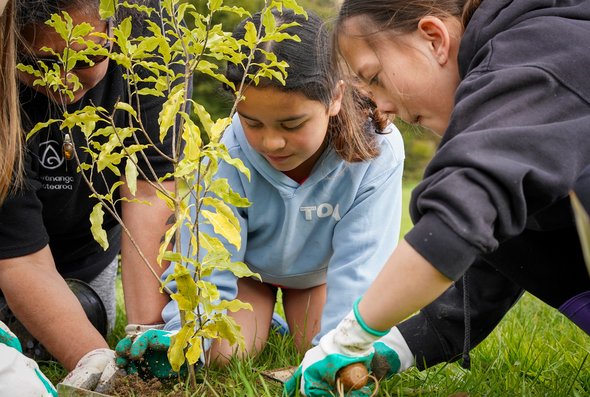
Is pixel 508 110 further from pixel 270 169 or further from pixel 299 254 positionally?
pixel 299 254

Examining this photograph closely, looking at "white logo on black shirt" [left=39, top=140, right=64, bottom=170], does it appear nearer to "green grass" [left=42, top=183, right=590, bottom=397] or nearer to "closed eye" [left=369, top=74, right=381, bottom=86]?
"green grass" [left=42, top=183, right=590, bottom=397]

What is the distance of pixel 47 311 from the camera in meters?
2.48

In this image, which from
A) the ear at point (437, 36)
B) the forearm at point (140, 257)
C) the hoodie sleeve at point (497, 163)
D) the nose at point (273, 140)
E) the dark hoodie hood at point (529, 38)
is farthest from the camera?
the forearm at point (140, 257)

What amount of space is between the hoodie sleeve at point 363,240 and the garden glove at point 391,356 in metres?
0.47

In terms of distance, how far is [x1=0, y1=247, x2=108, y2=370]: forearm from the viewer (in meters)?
2.47

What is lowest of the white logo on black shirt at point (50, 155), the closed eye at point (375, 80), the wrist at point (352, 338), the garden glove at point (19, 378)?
the garden glove at point (19, 378)

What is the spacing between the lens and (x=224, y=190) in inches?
70.4

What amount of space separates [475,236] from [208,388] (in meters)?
1.06

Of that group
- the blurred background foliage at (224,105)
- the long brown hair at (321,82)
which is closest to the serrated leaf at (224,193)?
the long brown hair at (321,82)

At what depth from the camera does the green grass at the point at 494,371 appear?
200 cm

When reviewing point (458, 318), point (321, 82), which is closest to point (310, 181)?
point (321, 82)

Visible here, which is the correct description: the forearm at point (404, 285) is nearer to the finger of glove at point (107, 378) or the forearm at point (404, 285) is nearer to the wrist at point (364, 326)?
the wrist at point (364, 326)

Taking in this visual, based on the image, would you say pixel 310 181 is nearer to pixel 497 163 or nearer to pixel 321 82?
pixel 321 82

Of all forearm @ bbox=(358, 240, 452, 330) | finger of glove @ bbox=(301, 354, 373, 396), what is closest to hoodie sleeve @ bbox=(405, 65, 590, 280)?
forearm @ bbox=(358, 240, 452, 330)
